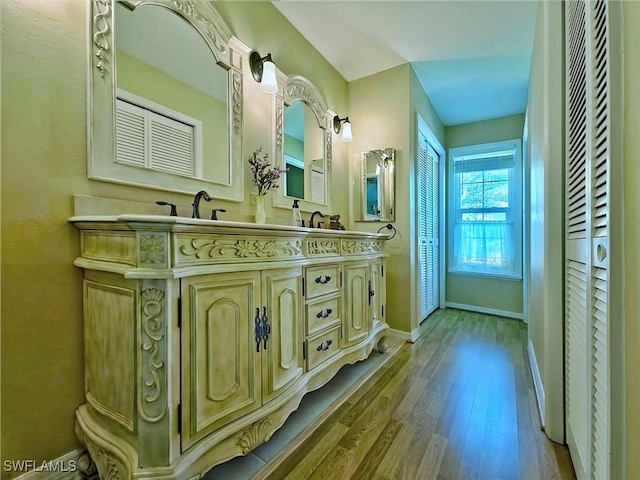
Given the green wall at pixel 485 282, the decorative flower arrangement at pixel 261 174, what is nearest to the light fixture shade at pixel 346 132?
the decorative flower arrangement at pixel 261 174

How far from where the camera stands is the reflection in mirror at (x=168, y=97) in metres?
1.29

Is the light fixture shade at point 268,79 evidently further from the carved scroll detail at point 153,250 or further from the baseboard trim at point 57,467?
the baseboard trim at point 57,467

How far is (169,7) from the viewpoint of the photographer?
1449mm

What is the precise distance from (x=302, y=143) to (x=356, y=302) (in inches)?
55.9

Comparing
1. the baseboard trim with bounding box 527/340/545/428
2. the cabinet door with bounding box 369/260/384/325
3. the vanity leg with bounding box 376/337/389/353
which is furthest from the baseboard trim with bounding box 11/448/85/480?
the baseboard trim with bounding box 527/340/545/428

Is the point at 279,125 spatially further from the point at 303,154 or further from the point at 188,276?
the point at 188,276

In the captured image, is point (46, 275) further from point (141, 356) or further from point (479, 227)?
point (479, 227)

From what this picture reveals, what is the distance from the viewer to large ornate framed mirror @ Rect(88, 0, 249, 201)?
121 centimetres

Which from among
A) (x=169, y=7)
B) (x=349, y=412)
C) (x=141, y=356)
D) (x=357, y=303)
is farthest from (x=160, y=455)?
(x=169, y=7)

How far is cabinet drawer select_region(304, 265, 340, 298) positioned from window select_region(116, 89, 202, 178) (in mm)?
870

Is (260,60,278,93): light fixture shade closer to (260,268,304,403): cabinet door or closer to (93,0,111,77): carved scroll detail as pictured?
(93,0,111,77): carved scroll detail

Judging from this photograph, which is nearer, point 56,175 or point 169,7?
point 56,175

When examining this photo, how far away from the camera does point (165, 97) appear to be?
1458 millimetres

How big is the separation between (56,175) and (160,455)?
1131mm
